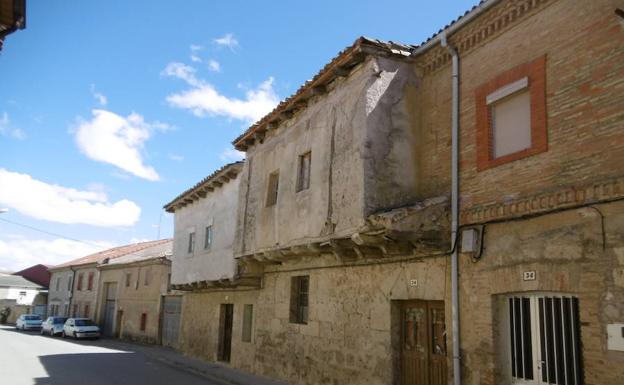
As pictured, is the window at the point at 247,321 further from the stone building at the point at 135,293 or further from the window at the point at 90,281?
the window at the point at 90,281

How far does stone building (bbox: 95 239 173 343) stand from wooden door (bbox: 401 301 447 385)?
785 inches

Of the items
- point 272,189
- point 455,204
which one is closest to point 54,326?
point 272,189

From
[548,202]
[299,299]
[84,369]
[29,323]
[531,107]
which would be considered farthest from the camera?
[29,323]

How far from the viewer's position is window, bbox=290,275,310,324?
1334 centimetres

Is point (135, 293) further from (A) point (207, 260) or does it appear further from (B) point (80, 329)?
(A) point (207, 260)

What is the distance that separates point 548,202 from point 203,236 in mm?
14552

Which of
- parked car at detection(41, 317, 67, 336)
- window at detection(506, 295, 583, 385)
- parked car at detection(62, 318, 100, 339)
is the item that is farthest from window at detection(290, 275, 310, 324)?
parked car at detection(41, 317, 67, 336)

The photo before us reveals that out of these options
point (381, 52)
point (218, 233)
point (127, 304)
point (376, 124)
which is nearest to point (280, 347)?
point (218, 233)

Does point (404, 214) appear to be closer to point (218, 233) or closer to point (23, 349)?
point (218, 233)

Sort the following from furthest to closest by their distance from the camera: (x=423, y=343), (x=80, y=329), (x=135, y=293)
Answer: (x=135, y=293), (x=80, y=329), (x=423, y=343)

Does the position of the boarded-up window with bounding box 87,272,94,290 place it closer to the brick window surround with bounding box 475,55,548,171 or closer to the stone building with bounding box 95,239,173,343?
the stone building with bounding box 95,239,173,343

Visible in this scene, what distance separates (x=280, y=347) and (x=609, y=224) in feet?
30.5

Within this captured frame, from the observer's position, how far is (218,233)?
709 inches

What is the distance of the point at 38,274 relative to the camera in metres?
56.4
